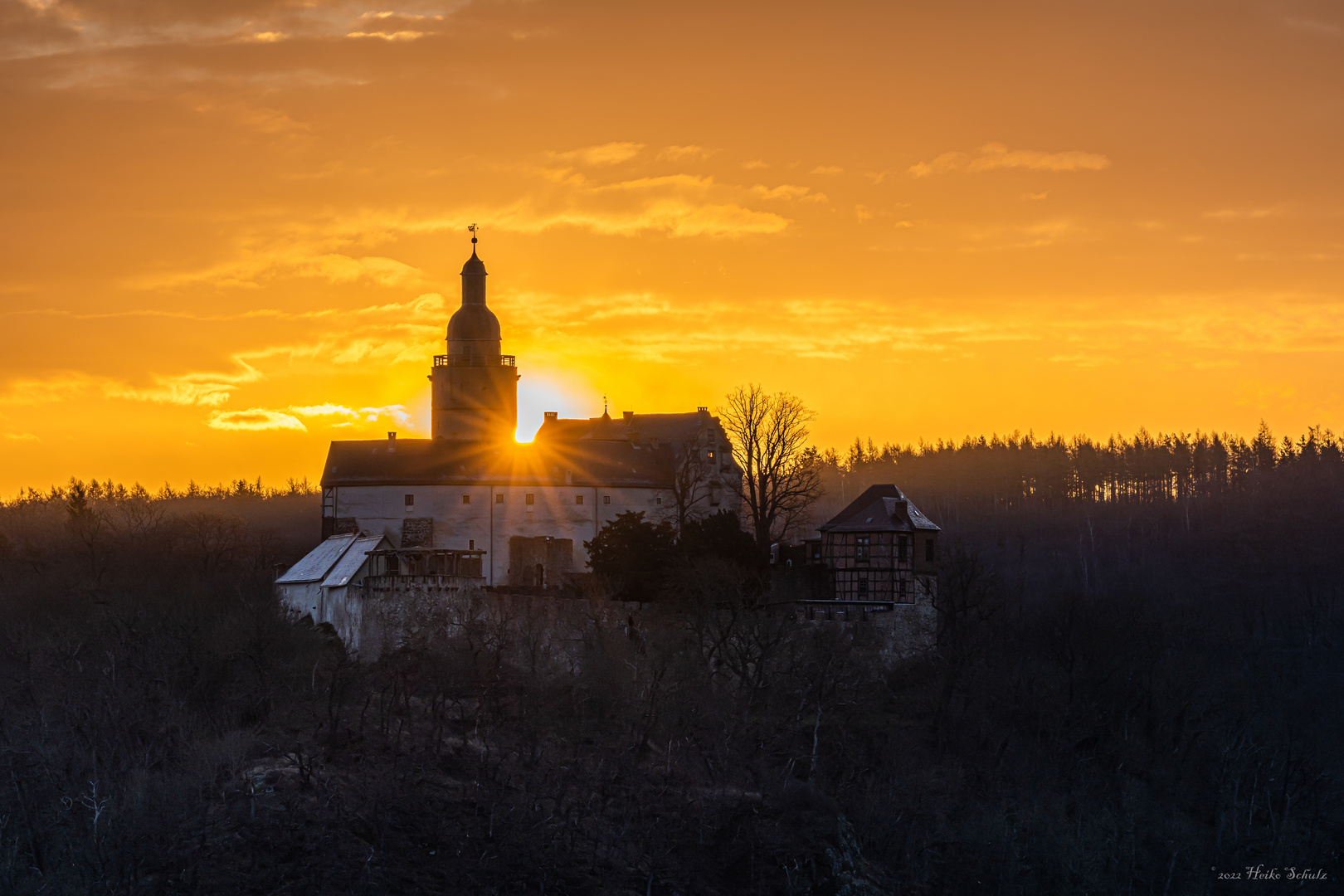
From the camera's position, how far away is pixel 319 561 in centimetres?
5147

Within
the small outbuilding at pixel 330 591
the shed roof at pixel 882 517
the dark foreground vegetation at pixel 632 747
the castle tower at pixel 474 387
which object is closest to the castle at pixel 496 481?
the castle tower at pixel 474 387

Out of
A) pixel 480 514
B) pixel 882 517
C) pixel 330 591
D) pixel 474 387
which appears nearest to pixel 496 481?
pixel 480 514

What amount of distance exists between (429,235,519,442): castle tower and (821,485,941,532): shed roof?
15754 millimetres

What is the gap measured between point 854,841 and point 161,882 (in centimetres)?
1868

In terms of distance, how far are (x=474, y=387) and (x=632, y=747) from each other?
2277 cm

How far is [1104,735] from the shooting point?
51.8m

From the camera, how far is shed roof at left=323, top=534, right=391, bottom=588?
1914 inches

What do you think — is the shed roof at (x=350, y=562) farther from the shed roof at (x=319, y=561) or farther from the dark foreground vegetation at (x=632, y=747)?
the dark foreground vegetation at (x=632, y=747)

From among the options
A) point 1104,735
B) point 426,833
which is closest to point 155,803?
point 426,833

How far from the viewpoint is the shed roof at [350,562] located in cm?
4862

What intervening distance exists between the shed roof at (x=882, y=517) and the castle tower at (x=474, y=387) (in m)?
15.8

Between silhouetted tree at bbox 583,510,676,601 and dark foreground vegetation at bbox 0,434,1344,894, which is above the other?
silhouetted tree at bbox 583,510,676,601

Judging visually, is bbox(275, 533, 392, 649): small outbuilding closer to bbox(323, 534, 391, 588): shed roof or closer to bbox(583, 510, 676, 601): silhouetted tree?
bbox(323, 534, 391, 588): shed roof

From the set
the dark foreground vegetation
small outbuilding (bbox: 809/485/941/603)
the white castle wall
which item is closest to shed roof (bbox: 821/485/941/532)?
small outbuilding (bbox: 809/485/941/603)
